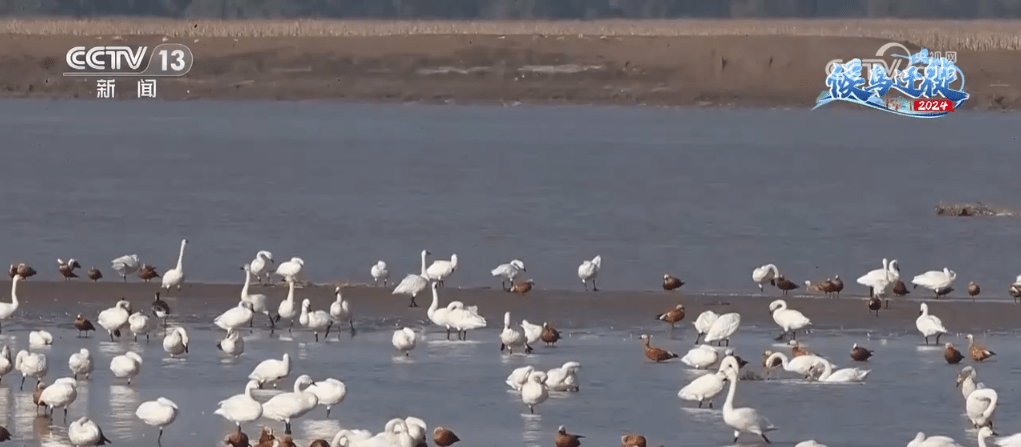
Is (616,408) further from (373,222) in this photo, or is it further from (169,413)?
(373,222)

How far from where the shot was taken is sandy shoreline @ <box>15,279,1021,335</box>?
65.9ft

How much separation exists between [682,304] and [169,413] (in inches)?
346

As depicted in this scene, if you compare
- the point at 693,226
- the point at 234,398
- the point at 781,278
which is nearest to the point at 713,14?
the point at 693,226

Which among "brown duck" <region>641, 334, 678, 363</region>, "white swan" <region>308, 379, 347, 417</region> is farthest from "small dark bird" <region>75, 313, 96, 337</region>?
"brown duck" <region>641, 334, 678, 363</region>

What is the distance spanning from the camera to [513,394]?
1560cm

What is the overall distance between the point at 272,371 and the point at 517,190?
20.8 meters

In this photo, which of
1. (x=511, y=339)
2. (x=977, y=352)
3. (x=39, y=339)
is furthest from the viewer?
(x=511, y=339)

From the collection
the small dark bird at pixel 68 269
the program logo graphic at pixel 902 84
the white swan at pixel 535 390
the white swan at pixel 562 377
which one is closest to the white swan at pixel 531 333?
the white swan at pixel 562 377

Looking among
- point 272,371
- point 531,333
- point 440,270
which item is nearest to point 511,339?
point 531,333

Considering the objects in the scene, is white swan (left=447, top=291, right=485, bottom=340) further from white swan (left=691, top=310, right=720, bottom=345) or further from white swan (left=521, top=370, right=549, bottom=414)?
white swan (left=521, top=370, right=549, bottom=414)

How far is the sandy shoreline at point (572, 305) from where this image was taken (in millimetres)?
20078

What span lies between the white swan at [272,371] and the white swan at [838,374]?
4.29m

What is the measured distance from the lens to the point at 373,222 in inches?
1182

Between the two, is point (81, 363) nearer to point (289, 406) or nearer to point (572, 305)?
point (289, 406)
